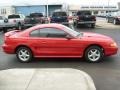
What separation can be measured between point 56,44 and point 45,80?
3083 millimetres

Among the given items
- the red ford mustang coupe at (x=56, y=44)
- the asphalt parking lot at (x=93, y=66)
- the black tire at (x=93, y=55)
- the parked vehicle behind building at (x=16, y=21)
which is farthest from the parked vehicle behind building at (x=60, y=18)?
the black tire at (x=93, y=55)

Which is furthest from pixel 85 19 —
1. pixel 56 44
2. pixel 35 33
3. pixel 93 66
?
pixel 93 66

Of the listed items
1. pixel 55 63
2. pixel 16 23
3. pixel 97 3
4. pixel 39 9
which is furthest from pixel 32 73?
pixel 97 3

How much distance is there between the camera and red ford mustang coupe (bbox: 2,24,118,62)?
11.5 m

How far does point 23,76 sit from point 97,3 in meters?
95.9

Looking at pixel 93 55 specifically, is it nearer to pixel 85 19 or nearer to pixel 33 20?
pixel 33 20

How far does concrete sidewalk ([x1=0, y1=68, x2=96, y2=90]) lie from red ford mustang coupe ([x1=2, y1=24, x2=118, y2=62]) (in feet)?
6.10

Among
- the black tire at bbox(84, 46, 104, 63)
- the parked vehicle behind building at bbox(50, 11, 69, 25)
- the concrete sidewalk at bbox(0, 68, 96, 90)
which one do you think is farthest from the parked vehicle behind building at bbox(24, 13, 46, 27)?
the concrete sidewalk at bbox(0, 68, 96, 90)

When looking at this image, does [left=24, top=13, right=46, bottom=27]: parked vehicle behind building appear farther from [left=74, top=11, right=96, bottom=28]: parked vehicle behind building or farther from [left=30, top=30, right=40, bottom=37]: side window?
[left=30, top=30, right=40, bottom=37]: side window

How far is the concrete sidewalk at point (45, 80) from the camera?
8.01 metres

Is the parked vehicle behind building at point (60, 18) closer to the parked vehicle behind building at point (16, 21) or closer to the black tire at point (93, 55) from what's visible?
the parked vehicle behind building at point (16, 21)

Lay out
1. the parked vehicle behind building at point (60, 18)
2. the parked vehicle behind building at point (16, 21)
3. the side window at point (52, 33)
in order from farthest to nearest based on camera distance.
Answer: the parked vehicle behind building at point (60, 18), the parked vehicle behind building at point (16, 21), the side window at point (52, 33)

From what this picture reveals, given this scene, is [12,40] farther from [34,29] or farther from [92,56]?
[92,56]

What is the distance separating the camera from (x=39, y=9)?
63.9 meters
